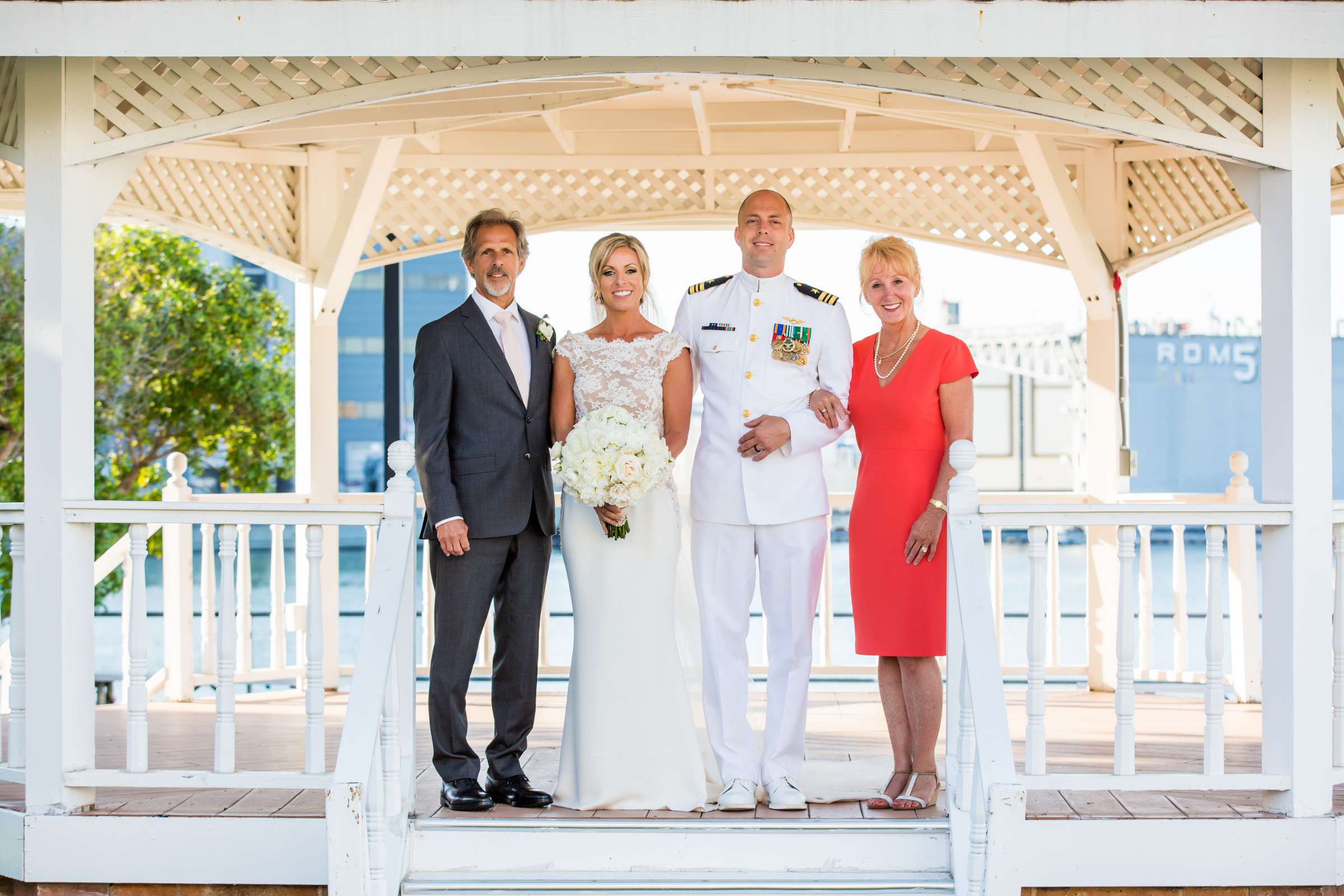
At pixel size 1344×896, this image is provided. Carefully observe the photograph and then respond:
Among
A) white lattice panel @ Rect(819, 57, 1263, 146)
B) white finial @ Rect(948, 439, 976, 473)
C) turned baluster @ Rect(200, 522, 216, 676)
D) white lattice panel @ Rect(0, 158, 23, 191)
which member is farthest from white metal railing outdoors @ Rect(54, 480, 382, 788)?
white lattice panel @ Rect(0, 158, 23, 191)

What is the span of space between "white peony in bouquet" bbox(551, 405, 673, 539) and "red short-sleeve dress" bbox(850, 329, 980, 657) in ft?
2.19

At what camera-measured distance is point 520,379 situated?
3.95 metres

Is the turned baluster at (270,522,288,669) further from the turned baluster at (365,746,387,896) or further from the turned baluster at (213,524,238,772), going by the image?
the turned baluster at (365,746,387,896)

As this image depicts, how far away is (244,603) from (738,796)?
11.6 feet

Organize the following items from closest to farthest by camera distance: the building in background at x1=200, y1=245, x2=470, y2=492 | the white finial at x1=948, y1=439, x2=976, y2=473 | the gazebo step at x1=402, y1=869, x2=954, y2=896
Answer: the gazebo step at x1=402, y1=869, x2=954, y2=896 < the white finial at x1=948, y1=439, x2=976, y2=473 < the building in background at x1=200, y1=245, x2=470, y2=492

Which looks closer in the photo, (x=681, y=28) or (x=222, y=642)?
(x=681, y=28)

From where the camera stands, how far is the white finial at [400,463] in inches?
141

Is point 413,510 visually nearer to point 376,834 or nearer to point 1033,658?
point 376,834

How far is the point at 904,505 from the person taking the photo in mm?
3957

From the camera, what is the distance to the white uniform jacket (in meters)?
3.92

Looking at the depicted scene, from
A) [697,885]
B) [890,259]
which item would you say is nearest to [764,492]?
[890,259]

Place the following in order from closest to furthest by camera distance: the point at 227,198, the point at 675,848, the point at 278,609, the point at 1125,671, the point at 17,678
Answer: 1. the point at 675,848
2. the point at 1125,671
3. the point at 17,678
4. the point at 278,609
5. the point at 227,198

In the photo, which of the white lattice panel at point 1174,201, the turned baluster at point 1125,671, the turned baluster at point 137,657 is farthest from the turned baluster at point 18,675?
the white lattice panel at point 1174,201


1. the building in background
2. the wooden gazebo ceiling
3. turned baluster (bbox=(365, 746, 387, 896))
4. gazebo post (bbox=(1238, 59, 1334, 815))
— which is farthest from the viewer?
the building in background
